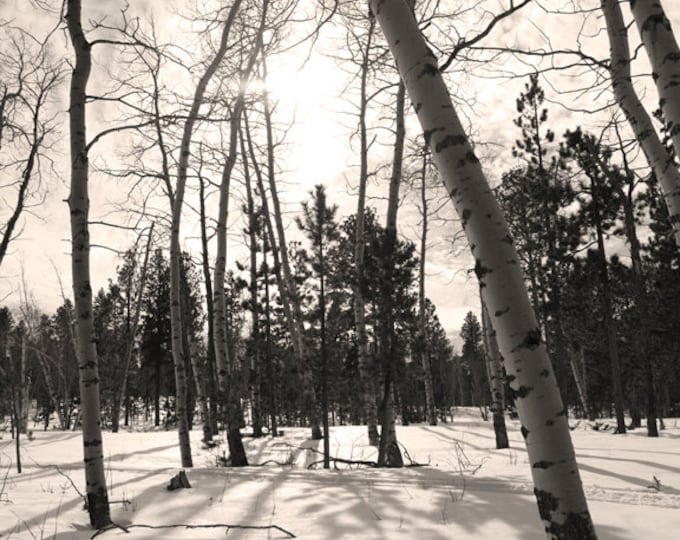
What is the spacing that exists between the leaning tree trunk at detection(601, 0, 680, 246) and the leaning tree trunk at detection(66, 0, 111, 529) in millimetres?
5198

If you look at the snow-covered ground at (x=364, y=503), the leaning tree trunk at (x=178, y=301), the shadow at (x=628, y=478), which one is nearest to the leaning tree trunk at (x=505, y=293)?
the snow-covered ground at (x=364, y=503)

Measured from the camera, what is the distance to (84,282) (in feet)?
16.6

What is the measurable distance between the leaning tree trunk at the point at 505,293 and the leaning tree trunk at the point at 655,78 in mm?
2191

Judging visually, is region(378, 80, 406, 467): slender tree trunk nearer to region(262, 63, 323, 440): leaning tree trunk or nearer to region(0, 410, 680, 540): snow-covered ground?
region(0, 410, 680, 540): snow-covered ground

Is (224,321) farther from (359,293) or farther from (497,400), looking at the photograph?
(497,400)

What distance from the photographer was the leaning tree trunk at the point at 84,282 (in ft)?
15.6

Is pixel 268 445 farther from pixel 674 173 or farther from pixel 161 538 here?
pixel 674 173

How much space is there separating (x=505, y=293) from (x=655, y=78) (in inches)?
104

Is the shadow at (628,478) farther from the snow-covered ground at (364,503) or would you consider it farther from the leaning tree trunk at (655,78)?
the leaning tree trunk at (655,78)

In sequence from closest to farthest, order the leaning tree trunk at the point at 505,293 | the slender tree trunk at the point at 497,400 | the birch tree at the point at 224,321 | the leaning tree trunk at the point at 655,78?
the leaning tree trunk at the point at 505,293 < the leaning tree trunk at the point at 655,78 < the birch tree at the point at 224,321 < the slender tree trunk at the point at 497,400

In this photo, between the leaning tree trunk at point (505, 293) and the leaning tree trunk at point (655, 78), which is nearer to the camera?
the leaning tree trunk at point (505, 293)

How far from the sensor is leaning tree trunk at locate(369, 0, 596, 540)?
193cm

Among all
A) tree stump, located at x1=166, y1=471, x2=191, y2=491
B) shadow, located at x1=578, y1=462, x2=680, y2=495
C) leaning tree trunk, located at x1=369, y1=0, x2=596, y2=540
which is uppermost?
leaning tree trunk, located at x1=369, y1=0, x2=596, y2=540

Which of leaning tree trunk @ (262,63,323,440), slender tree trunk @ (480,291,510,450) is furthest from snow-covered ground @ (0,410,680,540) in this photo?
leaning tree trunk @ (262,63,323,440)
